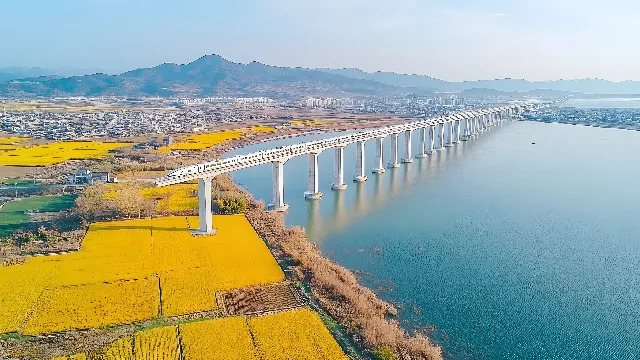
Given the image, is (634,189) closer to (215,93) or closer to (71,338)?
(71,338)

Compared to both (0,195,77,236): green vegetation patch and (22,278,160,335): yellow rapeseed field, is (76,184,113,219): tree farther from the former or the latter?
(22,278,160,335): yellow rapeseed field

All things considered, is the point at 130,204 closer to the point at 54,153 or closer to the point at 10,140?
the point at 54,153

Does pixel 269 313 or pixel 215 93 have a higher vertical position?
pixel 215 93

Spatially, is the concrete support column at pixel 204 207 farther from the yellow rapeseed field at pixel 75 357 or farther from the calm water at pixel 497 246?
the yellow rapeseed field at pixel 75 357

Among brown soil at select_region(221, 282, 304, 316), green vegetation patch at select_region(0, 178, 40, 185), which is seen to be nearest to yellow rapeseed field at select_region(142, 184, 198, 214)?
green vegetation patch at select_region(0, 178, 40, 185)

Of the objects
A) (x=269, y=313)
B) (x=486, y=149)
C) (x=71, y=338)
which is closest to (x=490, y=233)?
(x=269, y=313)

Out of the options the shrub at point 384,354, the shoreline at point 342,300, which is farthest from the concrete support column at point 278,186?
the shrub at point 384,354
